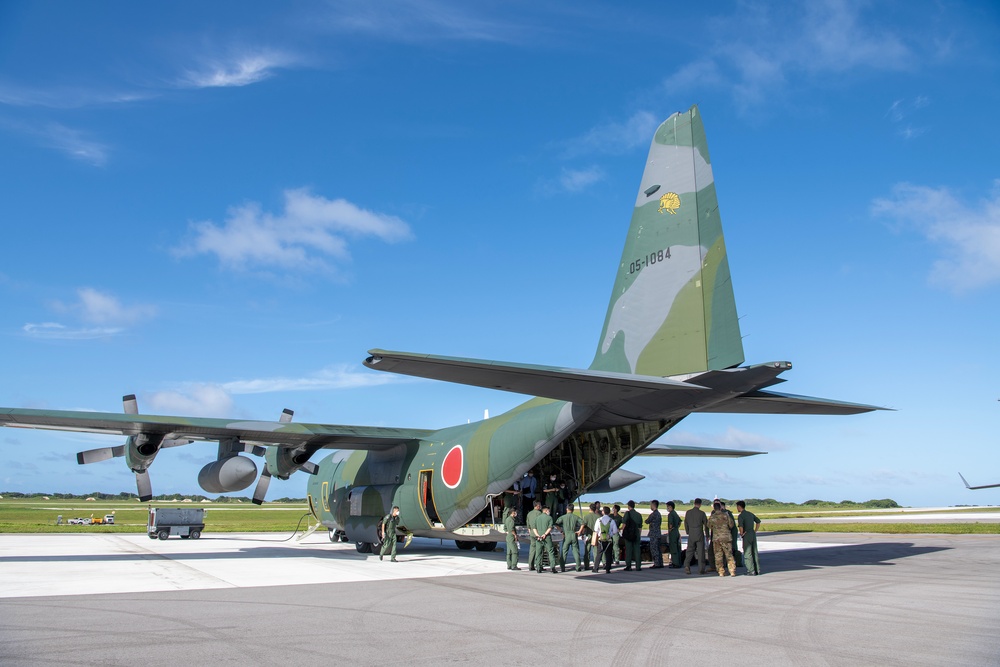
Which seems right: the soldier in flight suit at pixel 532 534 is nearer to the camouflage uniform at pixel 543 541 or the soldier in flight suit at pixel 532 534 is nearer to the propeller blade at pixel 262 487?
the camouflage uniform at pixel 543 541

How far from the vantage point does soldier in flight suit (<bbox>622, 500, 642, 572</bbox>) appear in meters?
14.2

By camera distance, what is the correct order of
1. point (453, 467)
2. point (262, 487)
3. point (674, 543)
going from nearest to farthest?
point (674, 543) → point (453, 467) → point (262, 487)

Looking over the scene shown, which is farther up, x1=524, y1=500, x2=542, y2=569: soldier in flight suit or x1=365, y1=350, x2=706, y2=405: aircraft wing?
x1=365, y1=350, x2=706, y2=405: aircraft wing

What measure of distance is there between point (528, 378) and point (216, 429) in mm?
10046

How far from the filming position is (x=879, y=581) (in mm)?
11875

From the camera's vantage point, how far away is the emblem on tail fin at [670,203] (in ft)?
39.9

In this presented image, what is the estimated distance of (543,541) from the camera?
14.0m

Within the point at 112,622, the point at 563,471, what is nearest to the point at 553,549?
the point at 563,471

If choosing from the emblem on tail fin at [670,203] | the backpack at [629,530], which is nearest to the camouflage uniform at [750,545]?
the backpack at [629,530]

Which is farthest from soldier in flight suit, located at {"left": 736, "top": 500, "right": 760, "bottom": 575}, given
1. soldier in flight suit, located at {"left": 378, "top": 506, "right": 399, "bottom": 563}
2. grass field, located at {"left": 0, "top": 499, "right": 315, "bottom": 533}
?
grass field, located at {"left": 0, "top": 499, "right": 315, "bottom": 533}

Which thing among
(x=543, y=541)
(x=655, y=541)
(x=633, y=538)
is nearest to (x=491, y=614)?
(x=543, y=541)

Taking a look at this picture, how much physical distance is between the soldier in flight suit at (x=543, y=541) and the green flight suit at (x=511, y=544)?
753 millimetres

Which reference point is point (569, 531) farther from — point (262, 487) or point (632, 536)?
point (262, 487)

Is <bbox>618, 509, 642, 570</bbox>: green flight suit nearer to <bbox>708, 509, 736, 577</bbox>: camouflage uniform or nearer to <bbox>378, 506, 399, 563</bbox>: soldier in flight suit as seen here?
<bbox>708, 509, 736, 577</bbox>: camouflage uniform
